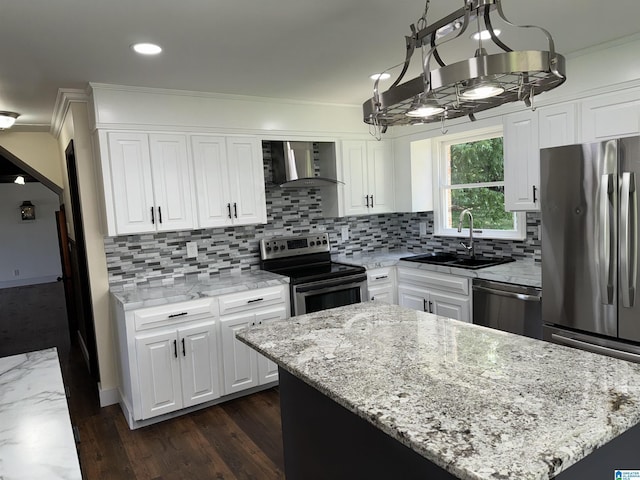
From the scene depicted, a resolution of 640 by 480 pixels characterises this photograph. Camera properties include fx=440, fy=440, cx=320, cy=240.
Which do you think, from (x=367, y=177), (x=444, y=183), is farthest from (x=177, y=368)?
(x=444, y=183)

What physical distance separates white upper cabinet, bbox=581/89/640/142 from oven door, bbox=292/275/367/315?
6.59ft

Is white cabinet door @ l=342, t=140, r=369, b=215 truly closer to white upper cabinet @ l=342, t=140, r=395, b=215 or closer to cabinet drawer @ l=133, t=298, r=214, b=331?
white upper cabinet @ l=342, t=140, r=395, b=215

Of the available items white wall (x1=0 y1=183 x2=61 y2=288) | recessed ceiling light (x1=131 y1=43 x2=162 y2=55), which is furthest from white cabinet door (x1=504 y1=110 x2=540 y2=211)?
white wall (x1=0 y1=183 x2=61 y2=288)

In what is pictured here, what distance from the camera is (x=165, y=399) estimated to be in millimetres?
3084

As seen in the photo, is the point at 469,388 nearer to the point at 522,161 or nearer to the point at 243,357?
the point at 243,357

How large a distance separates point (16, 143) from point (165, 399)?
3.37 metres

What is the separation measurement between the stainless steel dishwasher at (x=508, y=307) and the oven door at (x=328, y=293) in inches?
38.1

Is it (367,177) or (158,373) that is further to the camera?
(367,177)

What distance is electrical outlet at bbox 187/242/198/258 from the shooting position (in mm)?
3705

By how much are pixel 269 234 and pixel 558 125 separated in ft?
8.19

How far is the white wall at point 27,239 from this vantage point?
9289 mm

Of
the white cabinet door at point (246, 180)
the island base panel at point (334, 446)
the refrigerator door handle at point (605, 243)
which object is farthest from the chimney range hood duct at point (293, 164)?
the refrigerator door handle at point (605, 243)

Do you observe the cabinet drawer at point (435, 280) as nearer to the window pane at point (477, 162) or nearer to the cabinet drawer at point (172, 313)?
the window pane at point (477, 162)

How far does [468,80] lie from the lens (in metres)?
1.23
